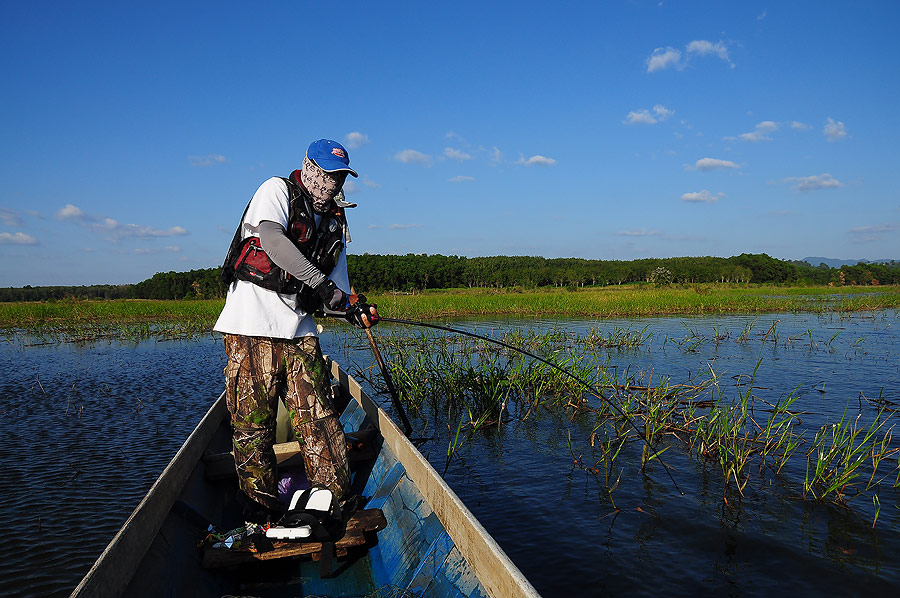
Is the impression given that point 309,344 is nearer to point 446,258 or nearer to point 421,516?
point 421,516

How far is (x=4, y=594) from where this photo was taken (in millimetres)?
3521

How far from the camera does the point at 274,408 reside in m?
3.28

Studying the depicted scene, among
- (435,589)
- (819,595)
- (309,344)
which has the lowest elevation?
(819,595)

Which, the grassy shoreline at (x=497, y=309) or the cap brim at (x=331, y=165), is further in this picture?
the grassy shoreline at (x=497, y=309)

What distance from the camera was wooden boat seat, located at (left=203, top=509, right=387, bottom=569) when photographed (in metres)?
2.84

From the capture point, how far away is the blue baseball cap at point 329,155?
3.18 m

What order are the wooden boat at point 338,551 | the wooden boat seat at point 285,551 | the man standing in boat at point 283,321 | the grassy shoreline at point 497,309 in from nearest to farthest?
the wooden boat at point 338,551 < the wooden boat seat at point 285,551 < the man standing in boat at point 283,321 < the grassy shoreline at point 497,309

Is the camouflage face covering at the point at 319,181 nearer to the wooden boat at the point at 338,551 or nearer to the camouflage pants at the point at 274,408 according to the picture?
the camouflage pants at the point at 274,408

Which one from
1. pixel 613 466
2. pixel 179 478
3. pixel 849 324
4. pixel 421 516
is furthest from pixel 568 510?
pixel 849 324

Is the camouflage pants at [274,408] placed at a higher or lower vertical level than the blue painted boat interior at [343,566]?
higher

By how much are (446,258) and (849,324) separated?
196ft

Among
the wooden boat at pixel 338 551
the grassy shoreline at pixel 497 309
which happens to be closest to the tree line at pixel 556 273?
the grassy shoreline at pixel 497 309

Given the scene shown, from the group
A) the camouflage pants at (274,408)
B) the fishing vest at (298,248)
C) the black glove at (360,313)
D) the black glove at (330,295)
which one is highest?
the fishing vest at (298,248)

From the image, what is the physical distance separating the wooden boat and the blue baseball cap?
1.84 m
